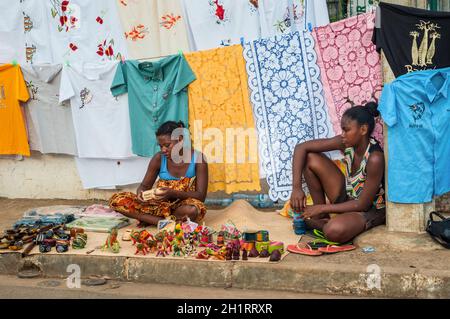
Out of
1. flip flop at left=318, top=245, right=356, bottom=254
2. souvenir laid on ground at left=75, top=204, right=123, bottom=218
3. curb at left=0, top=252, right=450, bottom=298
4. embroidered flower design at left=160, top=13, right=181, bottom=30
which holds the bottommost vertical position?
Answer: curb at left=0, top=252, right=450, bottom=298

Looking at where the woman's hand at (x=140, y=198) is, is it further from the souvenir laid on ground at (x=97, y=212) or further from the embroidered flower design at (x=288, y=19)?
the embroidered flower design at (x=288, y=19)

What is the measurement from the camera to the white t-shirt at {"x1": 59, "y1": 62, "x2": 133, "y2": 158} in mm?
7492

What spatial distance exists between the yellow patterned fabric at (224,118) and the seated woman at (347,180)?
3.18 feet

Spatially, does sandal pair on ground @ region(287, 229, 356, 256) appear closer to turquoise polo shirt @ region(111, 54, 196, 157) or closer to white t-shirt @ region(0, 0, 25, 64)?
turquoise polo shirt @ region(111, 54, 196, 157)

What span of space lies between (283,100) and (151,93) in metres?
1.50

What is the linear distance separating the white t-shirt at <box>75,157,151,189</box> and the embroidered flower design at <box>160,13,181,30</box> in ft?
5.02

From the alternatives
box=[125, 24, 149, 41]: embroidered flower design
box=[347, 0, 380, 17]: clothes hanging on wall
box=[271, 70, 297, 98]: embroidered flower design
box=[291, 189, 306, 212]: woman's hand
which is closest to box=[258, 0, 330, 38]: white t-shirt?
box=[347, 0, 380, 17]: clothes hanging on wall

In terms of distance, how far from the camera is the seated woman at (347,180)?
5.61 metres

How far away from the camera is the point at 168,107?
23.7 feet

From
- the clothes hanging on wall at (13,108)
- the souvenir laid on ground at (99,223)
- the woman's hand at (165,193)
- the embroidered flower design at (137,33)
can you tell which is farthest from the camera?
the clothes hanging on wall at (13,108)

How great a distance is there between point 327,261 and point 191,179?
197 centimetres

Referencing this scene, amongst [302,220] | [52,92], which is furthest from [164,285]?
[52,92]

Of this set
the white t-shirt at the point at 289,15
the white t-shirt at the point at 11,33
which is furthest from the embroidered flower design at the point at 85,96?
the white t-shirt at the point at 289,15
